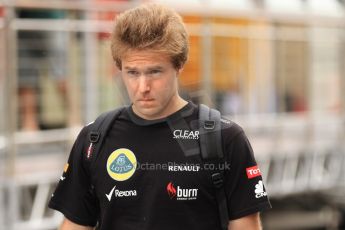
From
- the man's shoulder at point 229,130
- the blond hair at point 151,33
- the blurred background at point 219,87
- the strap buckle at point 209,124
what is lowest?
the blurred background at point 219,87

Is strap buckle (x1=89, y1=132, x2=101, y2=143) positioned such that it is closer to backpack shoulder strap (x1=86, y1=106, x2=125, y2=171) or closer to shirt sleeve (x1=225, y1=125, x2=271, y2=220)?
backpack shoulder strap (x1=86, y1=106, x2=125, y2=171)

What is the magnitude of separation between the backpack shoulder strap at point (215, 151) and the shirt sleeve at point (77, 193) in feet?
1.22

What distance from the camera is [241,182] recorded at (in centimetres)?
222

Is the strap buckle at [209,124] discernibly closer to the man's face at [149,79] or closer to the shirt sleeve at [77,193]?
the man's face at [149,79]

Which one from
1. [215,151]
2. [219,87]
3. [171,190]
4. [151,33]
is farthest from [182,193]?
[219,87]

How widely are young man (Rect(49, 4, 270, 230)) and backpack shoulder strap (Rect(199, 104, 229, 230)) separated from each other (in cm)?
2

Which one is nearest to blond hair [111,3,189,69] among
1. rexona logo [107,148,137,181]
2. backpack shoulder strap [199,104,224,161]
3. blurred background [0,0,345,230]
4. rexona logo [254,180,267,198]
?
backpack shoulder strap [199,104,224,161]

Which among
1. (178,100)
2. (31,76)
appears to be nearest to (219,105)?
(31,76)

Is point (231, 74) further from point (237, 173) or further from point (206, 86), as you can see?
point (237, 173)

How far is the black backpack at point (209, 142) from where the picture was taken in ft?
7.19

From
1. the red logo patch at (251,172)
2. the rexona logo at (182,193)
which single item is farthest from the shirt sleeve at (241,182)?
the rexona logo at (182,193)

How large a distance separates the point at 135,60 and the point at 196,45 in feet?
17.5

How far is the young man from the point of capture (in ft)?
7.13

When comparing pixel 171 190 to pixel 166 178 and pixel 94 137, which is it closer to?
pixel 166 178
